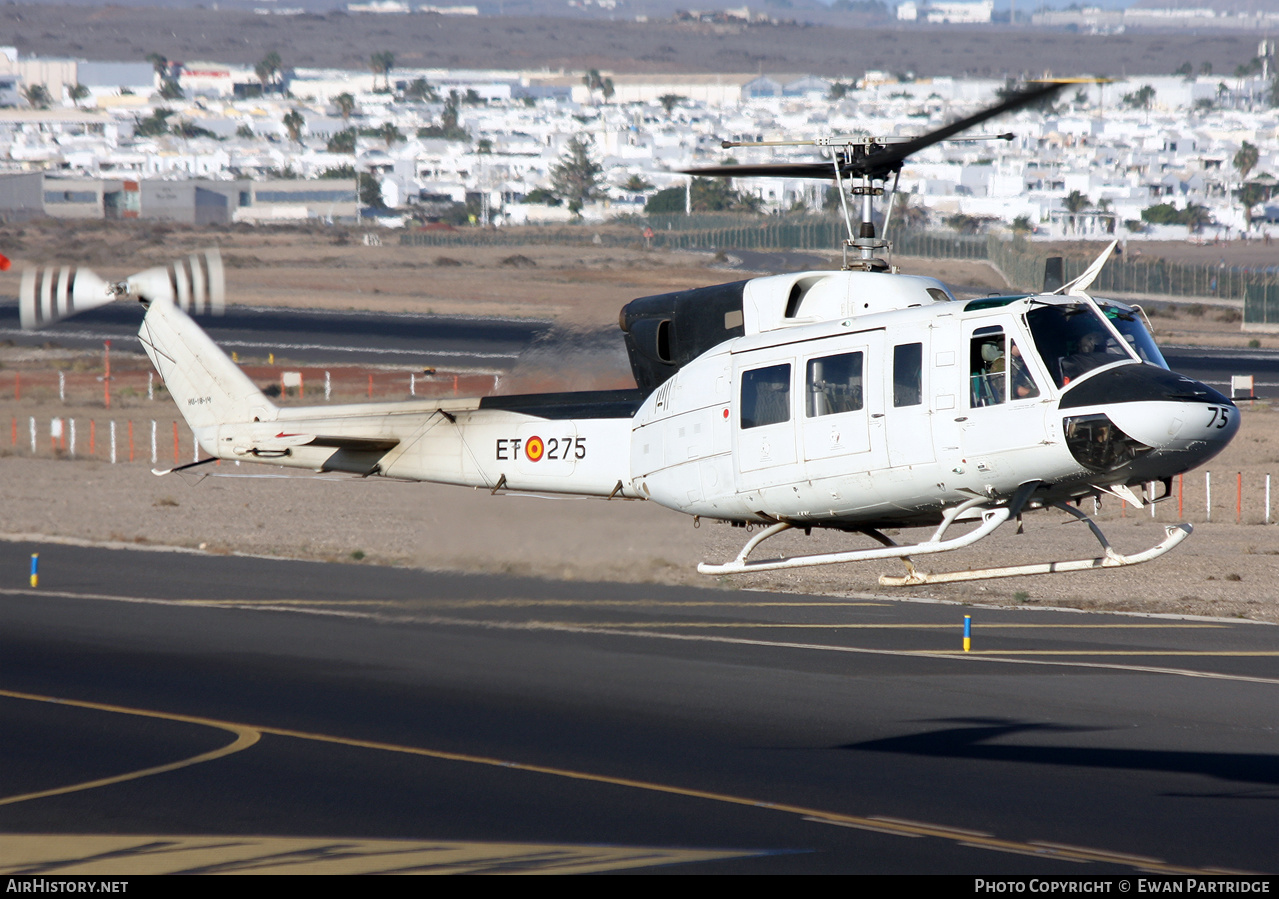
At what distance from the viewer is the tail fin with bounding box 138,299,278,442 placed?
20078 millimetres

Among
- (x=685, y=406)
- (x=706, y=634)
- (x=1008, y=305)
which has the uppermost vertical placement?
(x=1008, y=305)

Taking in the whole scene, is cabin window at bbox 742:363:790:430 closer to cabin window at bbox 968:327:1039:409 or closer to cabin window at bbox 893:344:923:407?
cabin window at bbox 893:344:923:407

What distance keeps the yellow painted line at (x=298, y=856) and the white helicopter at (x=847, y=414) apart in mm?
3766

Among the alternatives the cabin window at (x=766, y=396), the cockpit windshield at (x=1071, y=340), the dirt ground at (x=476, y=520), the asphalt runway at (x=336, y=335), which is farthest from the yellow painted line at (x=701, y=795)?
the asphalt runway at (x=336, y=335)

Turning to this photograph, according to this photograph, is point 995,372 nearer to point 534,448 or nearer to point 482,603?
point 534,448

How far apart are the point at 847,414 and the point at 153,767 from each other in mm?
11769

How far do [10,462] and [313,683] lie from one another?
81.1ft

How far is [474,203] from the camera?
199125mm

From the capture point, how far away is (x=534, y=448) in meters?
17.8

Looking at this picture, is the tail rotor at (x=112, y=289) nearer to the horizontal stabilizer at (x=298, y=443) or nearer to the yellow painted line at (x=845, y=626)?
the horizontal stabilizer at (x=298, y=443)

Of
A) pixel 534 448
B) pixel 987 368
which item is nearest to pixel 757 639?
pixel 534 448
